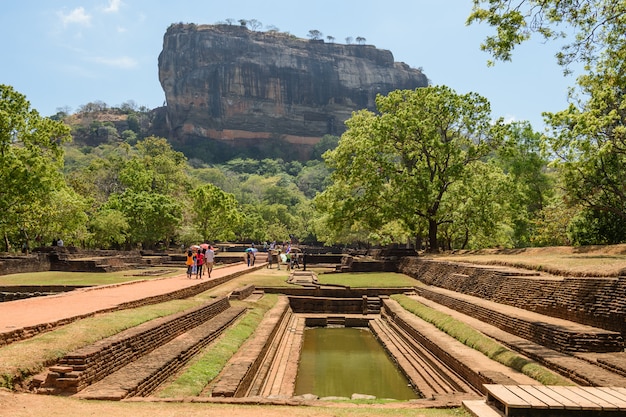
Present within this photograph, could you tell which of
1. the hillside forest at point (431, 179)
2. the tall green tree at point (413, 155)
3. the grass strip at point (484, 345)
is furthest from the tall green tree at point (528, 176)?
the grass strip at point (484, 345)

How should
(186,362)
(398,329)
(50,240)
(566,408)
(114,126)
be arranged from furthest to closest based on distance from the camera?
(114,126)
(50,240)
(398,329)
(186,362)
(566,408)

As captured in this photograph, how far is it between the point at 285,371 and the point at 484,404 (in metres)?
6.67

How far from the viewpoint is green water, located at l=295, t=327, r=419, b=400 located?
1086 centimetres

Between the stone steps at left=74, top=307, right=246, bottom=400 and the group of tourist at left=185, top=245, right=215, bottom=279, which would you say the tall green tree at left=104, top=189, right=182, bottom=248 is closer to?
the group of tourist at left=185, top=245, right=215, bottom=279

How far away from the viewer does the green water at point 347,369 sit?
428 inches

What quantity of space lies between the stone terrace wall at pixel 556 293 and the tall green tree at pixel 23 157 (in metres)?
18.5

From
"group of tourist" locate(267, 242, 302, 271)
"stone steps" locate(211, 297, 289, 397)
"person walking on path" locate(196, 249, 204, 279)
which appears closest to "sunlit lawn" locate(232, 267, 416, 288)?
"person walking on path" locate(196, 249, 204, 279)

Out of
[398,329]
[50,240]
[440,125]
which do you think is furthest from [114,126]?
[398,329]

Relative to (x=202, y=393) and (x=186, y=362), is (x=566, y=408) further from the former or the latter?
(x=186, y=362)

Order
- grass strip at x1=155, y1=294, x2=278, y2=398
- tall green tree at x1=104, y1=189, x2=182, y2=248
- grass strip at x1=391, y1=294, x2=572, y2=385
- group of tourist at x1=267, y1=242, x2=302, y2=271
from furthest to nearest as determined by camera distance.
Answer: tall green tree at x1=104, y1=189, x2=182, y2=248 → group of tourist at x1=267, y1=242, x2=302, y2=271 → grass strip at x1=391, y1=294, x2=572, y2=385 → grass strip at x1=155, y1=294, x2=278, y2=398

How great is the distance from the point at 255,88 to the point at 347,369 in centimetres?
13797

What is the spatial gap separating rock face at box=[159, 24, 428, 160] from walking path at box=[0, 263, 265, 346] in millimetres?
133206

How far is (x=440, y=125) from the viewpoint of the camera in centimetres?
2895

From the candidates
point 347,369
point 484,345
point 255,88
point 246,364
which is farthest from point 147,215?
point 255,88
